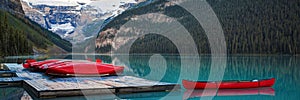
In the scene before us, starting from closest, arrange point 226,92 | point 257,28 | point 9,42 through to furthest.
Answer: point 226,92 → point 9,42 → point 257,28

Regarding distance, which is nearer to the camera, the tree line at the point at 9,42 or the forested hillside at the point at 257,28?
the tree line at the point at 9,42

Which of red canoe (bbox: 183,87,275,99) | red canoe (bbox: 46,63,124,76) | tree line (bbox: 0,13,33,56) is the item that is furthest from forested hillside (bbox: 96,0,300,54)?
red canoe (bbox: 46,63,124,76)

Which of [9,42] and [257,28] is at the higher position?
[257,28]

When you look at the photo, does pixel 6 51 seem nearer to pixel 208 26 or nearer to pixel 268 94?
pixel 268 94

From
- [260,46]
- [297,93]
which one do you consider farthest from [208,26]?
[297,93]

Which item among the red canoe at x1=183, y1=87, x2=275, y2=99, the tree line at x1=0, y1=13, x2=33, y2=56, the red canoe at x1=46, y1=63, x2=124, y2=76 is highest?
the tree line at x1=0, y1=13, x2=33, y2=56

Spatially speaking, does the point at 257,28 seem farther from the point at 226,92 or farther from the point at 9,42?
the point at 226,92

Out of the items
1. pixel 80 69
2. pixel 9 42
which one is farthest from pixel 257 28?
pixel 80 69

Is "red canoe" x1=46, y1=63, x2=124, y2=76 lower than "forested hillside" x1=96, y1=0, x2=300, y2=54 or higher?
lower

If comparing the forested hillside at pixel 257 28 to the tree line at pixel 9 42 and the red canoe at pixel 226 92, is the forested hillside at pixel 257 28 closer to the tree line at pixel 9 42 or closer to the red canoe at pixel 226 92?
the tree line at pixel 9 42

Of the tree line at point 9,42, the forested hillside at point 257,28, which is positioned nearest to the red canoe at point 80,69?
the tree line at point 9,42

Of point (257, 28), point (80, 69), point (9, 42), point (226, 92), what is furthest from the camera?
point (257, 28)

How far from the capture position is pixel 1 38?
88.9m

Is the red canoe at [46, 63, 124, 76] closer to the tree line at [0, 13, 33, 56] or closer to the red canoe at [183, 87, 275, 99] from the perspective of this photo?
the red canoe at [183, 87, 275, 99]
